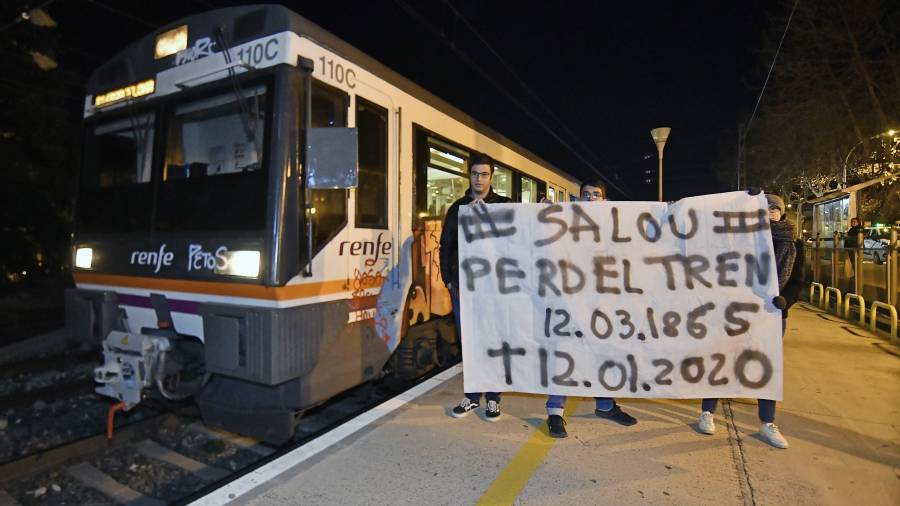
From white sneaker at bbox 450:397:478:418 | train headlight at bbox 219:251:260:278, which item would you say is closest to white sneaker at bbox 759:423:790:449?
white sneaker at bbox 450:397:478:418

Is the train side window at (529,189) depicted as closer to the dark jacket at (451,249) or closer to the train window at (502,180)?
the train window at (502,180)

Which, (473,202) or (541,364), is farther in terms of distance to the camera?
(473,202)

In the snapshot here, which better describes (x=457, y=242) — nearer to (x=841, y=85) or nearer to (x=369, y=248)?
(x=369, y=248)

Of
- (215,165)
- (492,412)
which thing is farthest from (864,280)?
(215,165)

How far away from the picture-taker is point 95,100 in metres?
4.81

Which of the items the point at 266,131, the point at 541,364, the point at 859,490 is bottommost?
the point at 859,490

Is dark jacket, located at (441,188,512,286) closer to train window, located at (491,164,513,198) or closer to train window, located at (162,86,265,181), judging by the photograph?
train window, located at (162,86,265,181)

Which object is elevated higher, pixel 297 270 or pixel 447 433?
pixel 297 270

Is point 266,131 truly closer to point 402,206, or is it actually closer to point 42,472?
point 402,206

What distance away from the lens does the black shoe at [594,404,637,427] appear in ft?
12.9

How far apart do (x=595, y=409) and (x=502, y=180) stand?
394 cm

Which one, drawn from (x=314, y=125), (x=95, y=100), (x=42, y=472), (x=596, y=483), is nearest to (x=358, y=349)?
(x=314, y=125)

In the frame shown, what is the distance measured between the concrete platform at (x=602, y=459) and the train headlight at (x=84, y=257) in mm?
2909

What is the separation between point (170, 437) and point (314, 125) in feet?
9.47
